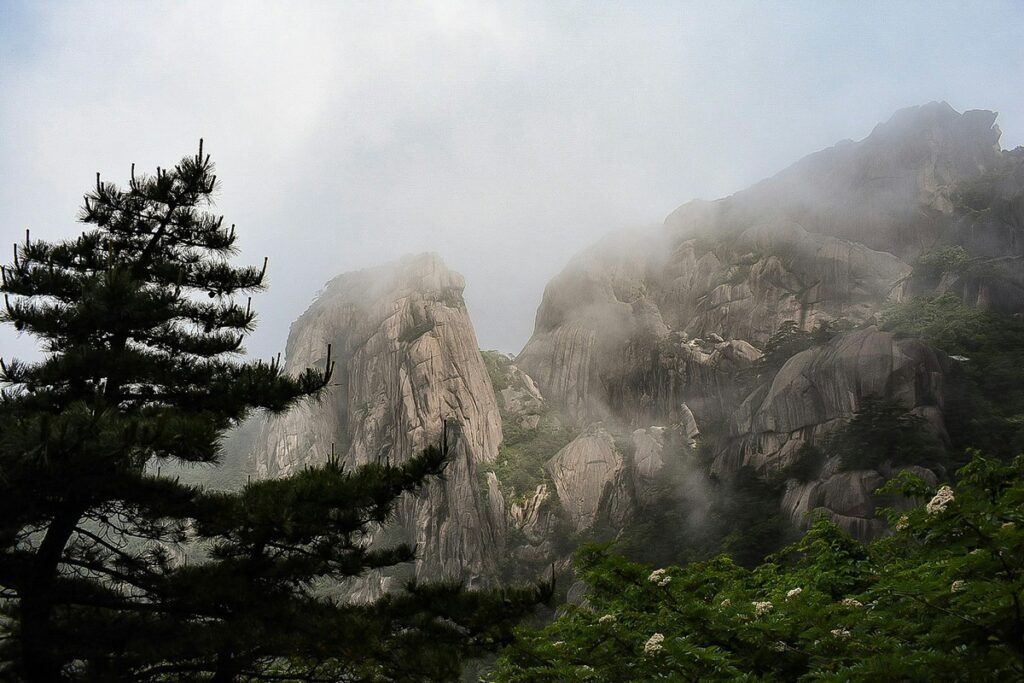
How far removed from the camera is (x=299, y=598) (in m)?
8.09

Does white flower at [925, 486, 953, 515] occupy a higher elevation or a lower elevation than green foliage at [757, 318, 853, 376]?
lower

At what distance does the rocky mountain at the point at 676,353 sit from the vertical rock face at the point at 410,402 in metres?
0.21

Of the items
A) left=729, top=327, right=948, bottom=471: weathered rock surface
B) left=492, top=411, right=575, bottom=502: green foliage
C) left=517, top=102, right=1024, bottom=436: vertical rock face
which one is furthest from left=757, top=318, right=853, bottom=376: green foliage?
left=492, top=411, right=575, bottom=502: green foliage

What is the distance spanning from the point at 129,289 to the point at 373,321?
2359 inches

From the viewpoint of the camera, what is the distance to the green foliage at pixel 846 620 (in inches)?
182

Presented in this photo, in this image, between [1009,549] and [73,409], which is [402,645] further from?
[1009,549]

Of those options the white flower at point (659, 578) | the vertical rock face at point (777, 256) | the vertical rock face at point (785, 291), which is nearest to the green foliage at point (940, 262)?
the vertical rock face at point (785, 291)

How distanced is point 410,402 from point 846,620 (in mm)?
55424

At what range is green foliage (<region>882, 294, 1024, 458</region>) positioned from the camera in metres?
33.2

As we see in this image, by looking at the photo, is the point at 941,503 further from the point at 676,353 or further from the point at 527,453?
the point at 527,453

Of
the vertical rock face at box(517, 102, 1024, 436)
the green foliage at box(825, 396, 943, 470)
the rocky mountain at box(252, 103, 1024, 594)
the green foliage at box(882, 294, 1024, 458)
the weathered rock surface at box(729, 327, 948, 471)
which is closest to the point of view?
the green foliage at box(825, 396, 943, 470)

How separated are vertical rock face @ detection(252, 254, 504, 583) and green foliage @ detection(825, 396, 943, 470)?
28.7m

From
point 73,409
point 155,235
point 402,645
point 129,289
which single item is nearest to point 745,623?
point 402,645

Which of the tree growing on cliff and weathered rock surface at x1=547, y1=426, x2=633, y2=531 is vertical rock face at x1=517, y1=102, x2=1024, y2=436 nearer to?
weathered rock surface at x1=547, y1=426, x2=633, y2=531
